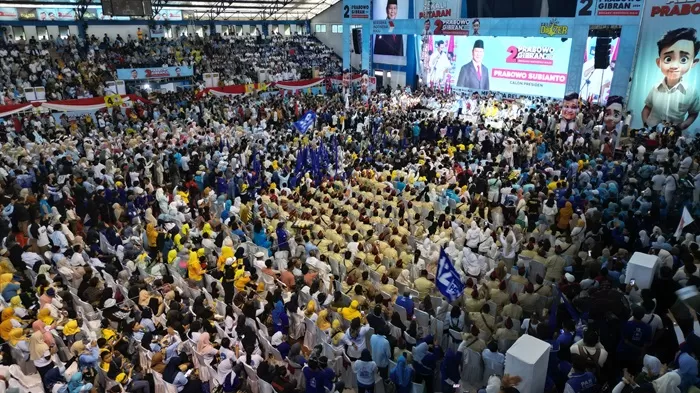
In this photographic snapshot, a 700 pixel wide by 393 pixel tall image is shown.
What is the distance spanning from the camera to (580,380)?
512cm

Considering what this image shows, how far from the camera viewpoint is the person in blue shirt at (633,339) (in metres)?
5.70

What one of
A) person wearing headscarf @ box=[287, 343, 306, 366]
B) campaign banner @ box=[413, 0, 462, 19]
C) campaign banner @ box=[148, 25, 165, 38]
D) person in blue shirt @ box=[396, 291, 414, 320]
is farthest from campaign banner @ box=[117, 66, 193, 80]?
person wearing headscarf @ box=[287, 343, 306, 366]

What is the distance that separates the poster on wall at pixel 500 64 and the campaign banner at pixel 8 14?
2253cm

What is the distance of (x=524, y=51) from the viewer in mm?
23562

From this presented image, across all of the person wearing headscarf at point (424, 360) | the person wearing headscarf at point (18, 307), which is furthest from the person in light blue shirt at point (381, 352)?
the person wearing headscarf at point (18, 307)

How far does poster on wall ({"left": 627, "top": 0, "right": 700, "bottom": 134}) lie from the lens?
15.6 m

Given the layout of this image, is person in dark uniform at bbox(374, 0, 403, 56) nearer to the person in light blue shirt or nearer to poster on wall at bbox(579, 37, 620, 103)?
poster on wall at bbox(579, 37, 620, 103)

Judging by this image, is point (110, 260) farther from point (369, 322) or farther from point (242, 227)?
point (369, 322)

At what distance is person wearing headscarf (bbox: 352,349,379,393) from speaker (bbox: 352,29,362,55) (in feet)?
87.7

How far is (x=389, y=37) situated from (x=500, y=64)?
25.0 feet

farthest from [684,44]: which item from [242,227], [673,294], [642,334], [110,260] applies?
[110,260]

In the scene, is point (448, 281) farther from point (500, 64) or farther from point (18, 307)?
point (500, 64)

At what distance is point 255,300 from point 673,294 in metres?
5.82

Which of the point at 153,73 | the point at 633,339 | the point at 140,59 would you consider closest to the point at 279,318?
the point at 633,339
